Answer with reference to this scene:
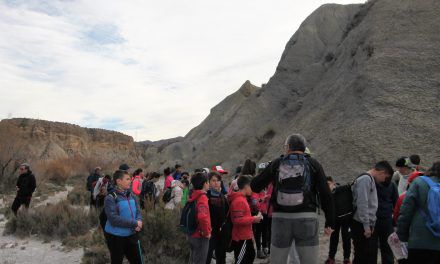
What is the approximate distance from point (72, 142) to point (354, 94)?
6158cm

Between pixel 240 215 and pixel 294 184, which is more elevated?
pixel 294 184

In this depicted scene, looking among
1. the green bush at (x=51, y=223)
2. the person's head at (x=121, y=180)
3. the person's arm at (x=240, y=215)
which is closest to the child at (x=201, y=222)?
the person's arm at (x=240, y=215)

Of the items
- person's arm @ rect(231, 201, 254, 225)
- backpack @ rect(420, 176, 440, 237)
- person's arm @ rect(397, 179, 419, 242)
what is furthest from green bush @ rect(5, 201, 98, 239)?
backpack @ rect(420, 176, 440, 237)

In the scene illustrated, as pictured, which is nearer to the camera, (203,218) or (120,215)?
(120,215)

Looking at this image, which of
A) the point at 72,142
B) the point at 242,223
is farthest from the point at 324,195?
the point at 72,142

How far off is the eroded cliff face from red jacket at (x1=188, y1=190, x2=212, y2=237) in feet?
166

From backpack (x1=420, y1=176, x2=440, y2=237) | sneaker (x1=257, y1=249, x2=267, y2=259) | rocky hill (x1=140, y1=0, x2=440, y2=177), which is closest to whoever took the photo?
backpack (x1=420, y1=176, x2=440, y2=237)

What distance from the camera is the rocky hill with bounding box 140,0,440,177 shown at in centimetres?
1359

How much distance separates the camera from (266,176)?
4.50 meters

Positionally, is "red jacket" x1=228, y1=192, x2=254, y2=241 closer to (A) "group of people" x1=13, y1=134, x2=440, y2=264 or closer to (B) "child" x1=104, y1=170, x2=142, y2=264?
(A) "group of people" x1=13, y1=134, x2=440, y2=264

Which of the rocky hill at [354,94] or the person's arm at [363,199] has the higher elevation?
the rocky hill at [354,94]

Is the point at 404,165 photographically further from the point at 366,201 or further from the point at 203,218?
the point at 203,218

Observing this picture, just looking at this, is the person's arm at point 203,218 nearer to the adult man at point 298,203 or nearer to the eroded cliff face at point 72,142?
the adult man at point 298,203

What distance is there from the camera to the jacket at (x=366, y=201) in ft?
17.8
